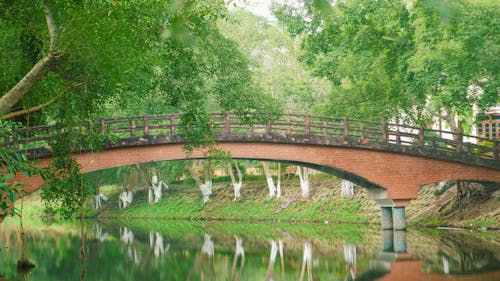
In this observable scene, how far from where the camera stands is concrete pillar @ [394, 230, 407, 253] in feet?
65.6

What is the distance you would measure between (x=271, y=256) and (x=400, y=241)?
5352mm

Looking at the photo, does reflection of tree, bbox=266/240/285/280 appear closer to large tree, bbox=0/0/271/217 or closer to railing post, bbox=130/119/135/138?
large tree, bbox=0/0/271/217

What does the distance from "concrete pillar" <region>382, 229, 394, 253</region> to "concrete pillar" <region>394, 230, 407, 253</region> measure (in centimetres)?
11

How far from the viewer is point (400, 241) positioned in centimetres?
2308

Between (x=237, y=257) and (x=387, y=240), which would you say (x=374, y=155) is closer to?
(x=387, y=240)

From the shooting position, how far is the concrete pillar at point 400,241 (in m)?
20.0

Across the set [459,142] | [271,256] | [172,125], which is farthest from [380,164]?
[271,256]

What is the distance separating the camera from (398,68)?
27234mm

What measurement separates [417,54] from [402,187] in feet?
18.9

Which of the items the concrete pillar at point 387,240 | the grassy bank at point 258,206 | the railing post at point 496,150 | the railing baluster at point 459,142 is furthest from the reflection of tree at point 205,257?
the railing post at point 496,150

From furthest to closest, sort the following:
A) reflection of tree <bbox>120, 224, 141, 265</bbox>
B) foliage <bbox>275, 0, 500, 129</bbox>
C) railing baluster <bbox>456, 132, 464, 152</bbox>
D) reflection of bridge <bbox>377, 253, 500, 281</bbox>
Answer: railing baluster <bbox>456, 132, 464, 152</bbox> → foliage <bbox>275, 0, 500, 129</bbox> → reflection of tree <bbox>120, 224, 141, 265</bbox> → reflection of bridge <bbox>377, 253, 500, 281</bbox>

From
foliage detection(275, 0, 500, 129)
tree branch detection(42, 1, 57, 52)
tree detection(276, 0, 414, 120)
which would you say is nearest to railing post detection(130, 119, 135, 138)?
tree detection(276, 0, 414, 120)

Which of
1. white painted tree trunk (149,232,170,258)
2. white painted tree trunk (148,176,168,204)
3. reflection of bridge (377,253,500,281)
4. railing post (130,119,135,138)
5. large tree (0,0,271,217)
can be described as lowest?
white painted tree trunk (149,232,170,258)

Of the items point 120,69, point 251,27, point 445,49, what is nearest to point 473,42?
point 445,49
